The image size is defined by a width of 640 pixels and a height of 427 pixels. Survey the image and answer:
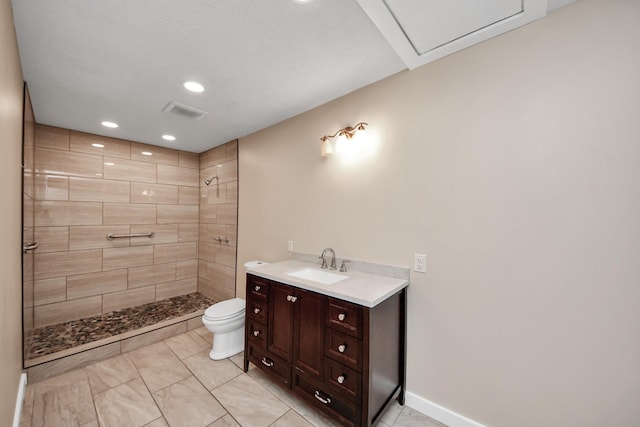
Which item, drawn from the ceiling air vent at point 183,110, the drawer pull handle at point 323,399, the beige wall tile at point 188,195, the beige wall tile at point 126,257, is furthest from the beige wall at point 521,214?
the beige wall tile at point 126,257

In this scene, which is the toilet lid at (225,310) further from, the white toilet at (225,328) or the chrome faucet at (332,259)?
the chrome faucet at (332,259)

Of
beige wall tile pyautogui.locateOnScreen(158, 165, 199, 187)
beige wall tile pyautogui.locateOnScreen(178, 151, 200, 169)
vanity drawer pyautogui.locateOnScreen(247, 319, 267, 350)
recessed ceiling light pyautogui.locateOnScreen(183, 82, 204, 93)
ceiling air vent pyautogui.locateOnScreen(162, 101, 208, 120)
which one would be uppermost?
recessed ceiling light pyautogui.locateOnScreen(183, 82, 204, 93)

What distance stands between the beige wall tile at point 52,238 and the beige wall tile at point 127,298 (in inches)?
31.8

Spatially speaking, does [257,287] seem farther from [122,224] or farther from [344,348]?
[122,224]

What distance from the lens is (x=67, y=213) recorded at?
3.14 m

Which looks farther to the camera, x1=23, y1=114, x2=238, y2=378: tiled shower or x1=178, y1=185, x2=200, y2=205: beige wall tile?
x1=178, y1=185, x2=200, y2=205: beige wall tile

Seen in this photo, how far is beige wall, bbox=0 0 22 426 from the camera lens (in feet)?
4.13

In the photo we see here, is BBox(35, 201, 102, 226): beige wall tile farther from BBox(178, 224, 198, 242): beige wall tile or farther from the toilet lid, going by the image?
the toilet lid

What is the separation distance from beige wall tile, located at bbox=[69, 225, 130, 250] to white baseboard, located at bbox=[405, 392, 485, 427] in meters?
3.90

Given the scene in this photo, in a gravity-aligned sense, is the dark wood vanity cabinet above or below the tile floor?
above

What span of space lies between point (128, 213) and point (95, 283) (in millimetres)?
974

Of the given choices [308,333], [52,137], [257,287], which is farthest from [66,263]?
[308,333]

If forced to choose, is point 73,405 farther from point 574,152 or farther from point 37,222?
point 574,152

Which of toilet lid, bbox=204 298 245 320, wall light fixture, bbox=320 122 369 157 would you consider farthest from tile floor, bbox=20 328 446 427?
wall light fixture, bbox=320 122 369 157
